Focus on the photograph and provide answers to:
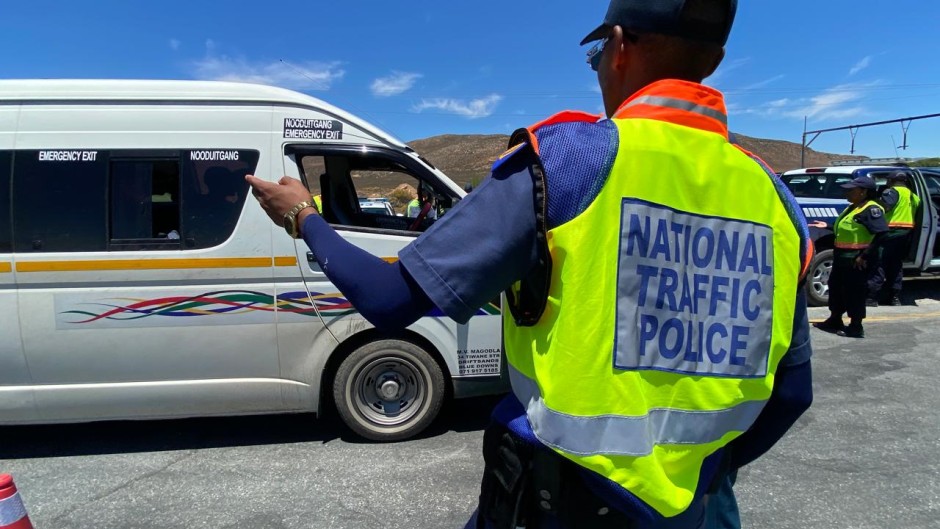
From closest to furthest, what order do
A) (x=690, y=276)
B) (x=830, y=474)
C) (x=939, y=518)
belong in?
(x=690, y=276)
(x=939, y=518)
(x=830, y=474)

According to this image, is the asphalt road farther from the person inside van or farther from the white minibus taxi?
the person inside van

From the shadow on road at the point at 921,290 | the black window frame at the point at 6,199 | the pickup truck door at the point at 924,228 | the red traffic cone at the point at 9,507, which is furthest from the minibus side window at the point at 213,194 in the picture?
the shadow on road at the point at 921,290

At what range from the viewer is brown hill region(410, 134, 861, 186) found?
160 feet

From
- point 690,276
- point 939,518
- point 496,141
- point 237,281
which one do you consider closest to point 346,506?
point 237,281

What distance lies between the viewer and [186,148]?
3838 millimetres

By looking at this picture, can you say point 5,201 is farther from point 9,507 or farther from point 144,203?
point 9,507

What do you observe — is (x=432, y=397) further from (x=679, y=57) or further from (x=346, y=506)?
(x=679, y=57)

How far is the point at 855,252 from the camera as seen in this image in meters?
7.40

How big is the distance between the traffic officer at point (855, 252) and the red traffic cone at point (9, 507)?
8.01 meters

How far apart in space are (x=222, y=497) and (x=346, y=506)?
2.46 ft

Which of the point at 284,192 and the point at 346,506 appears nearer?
the point at 284,192

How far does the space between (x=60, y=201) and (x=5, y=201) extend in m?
0.30

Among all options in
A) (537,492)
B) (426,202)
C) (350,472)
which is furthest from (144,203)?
(537,492)

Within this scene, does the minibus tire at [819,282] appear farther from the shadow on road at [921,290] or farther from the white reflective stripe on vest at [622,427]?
the white reflective stripe on vest at [622,427]
